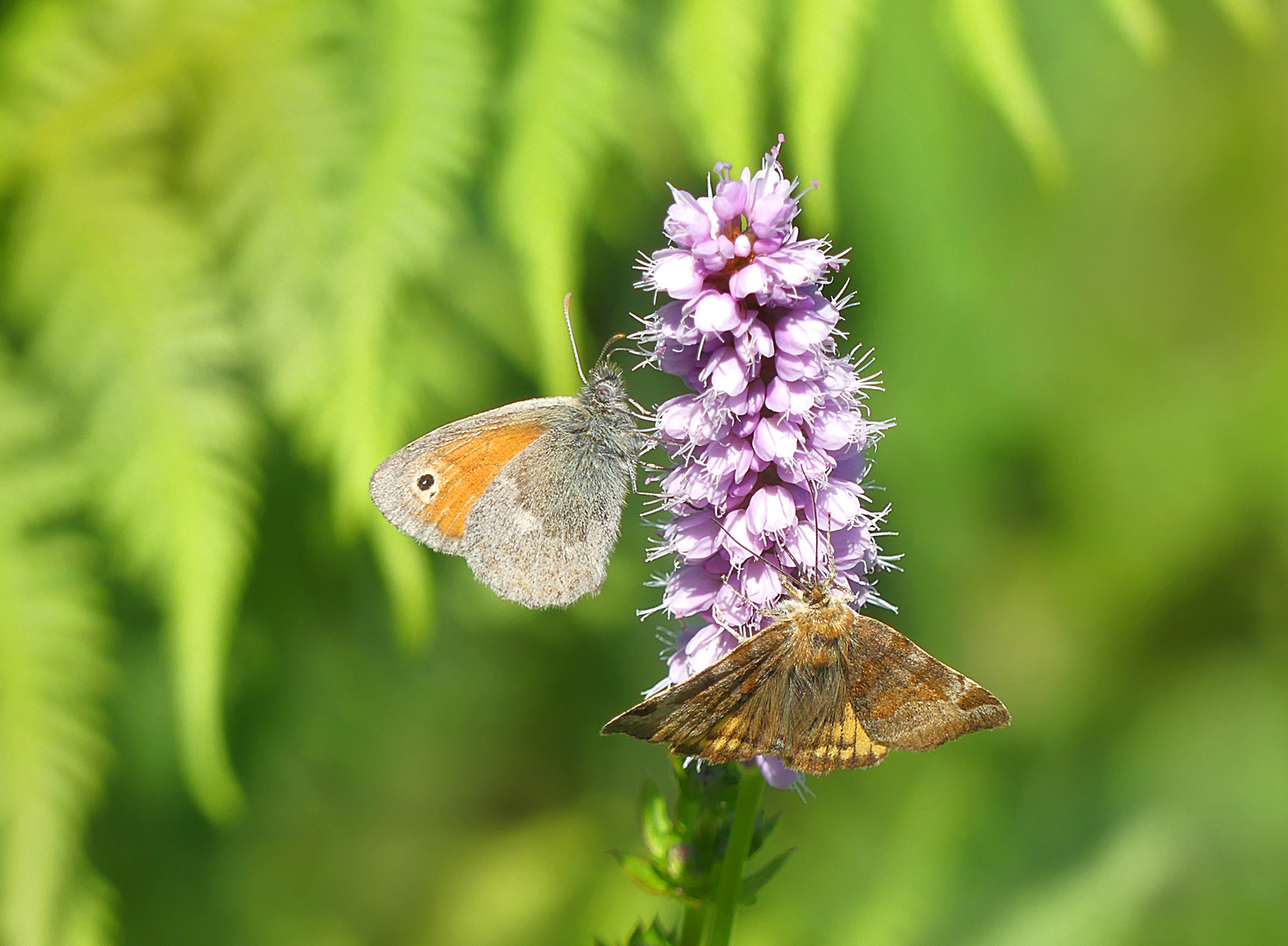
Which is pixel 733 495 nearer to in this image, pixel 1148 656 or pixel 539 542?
pixel 539 542

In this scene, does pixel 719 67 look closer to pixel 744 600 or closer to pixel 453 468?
pixel 453 468

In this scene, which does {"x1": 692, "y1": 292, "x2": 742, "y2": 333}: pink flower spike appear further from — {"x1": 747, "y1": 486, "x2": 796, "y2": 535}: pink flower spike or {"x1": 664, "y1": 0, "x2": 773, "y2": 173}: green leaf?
{"x1": 664, "y1": 0, "x2": 773, "y2": 173}: green leaf

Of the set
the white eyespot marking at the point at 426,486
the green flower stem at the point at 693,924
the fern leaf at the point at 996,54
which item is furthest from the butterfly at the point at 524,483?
the fern leaf at the point at 996,54

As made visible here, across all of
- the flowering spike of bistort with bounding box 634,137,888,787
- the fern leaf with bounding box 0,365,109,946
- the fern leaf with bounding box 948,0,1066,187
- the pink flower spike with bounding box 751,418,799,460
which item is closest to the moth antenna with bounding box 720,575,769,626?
the flowering spike of bistort with bounding box 634,137,888,787

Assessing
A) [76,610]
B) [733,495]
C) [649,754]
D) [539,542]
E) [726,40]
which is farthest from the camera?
[649,754]

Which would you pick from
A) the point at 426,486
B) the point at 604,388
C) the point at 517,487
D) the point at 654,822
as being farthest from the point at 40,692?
the point at 654,822

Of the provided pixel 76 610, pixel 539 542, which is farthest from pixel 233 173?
pixel 539 542

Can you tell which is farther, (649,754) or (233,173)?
(649,754)
